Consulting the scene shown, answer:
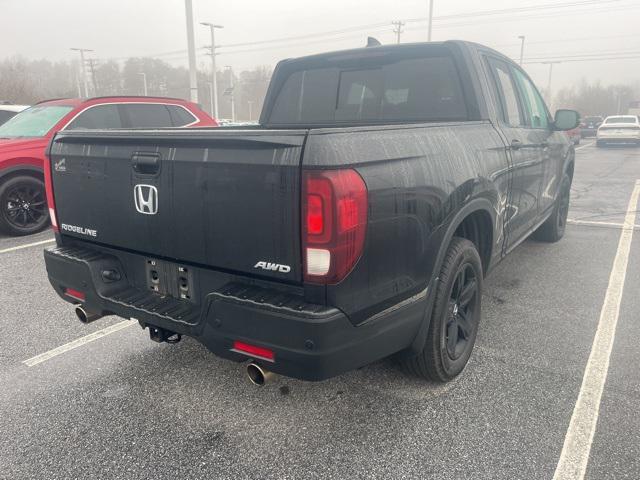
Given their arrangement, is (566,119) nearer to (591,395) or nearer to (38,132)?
(591,395)

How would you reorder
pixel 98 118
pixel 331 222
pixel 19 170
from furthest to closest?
pixel 98 118, pixel 19 170, pixel 331 222

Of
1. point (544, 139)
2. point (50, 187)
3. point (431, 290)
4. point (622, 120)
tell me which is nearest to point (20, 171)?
point (50, 187)

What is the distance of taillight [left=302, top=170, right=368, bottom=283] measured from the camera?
6.07 ft

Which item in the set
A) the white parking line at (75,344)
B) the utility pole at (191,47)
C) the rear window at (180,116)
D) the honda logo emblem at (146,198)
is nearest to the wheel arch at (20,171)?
the rear window at (180,116)

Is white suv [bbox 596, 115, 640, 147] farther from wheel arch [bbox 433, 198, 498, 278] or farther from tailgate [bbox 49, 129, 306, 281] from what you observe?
tailgate [bbox 49, 129, 306, 281]

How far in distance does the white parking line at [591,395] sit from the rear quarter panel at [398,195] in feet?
3.30

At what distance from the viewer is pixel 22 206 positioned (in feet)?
22.1

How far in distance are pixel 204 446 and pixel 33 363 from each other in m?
1.58

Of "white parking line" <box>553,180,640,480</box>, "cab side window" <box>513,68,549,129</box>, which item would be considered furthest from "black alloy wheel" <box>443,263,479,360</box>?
"cab side window" <box>513,68,549,129</box>

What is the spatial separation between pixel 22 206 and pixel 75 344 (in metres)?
4.11

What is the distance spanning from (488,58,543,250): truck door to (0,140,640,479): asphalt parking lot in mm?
757

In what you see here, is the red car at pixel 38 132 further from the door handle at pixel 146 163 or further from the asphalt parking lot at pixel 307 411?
the door handle at pixel 146 163

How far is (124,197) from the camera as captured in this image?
2475mm

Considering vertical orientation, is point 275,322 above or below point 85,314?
above
